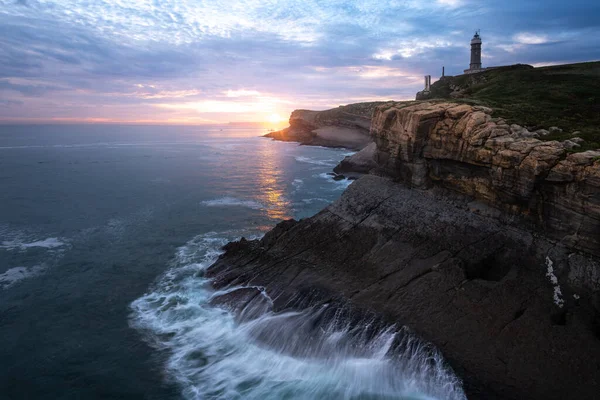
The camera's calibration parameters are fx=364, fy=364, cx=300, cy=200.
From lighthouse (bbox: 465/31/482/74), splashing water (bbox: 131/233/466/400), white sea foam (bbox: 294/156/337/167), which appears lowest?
splashing water (bbox: 131/233/466/400)

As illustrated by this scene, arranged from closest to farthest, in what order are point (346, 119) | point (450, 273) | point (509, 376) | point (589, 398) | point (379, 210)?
point (589, 398) → point (509, 376) → point (450, 273) → point (379, 210) → point (346, 119)

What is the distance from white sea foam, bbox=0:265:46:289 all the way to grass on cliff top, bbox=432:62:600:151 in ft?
89.2

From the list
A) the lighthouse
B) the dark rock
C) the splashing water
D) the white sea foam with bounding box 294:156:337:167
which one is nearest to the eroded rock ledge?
the dark rock

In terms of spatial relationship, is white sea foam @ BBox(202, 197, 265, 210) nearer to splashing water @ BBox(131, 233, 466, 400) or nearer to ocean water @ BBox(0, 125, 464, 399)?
ocean water @ BBox(0, 125, 464, 399)

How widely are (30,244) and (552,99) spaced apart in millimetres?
36133

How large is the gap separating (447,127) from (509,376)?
11.8 m

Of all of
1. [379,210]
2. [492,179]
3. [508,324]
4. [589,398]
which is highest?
[492,179]

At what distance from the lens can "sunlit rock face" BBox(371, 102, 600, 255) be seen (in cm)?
1321

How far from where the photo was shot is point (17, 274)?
70.3 feet

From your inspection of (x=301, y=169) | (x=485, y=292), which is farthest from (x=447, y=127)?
(x=301, y=169)

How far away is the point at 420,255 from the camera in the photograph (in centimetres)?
1672

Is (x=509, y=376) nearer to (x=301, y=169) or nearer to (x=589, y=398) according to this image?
(x=589, y=398)

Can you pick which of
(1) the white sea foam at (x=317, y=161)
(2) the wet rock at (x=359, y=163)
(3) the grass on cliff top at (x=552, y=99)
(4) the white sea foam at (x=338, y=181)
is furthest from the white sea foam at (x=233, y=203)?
(1) the white sea foam at (x=317, y=161)

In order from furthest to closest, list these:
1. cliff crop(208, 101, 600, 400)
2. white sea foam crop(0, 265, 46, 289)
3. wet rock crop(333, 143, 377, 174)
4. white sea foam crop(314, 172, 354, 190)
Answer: wet rock crop(333, 143, 377, 174) → white sea foam crop(314, 172, 354, 190) → white sea foam crop(0, 265, 46, 289) → cliff crop(208, 101, 600, 400)
